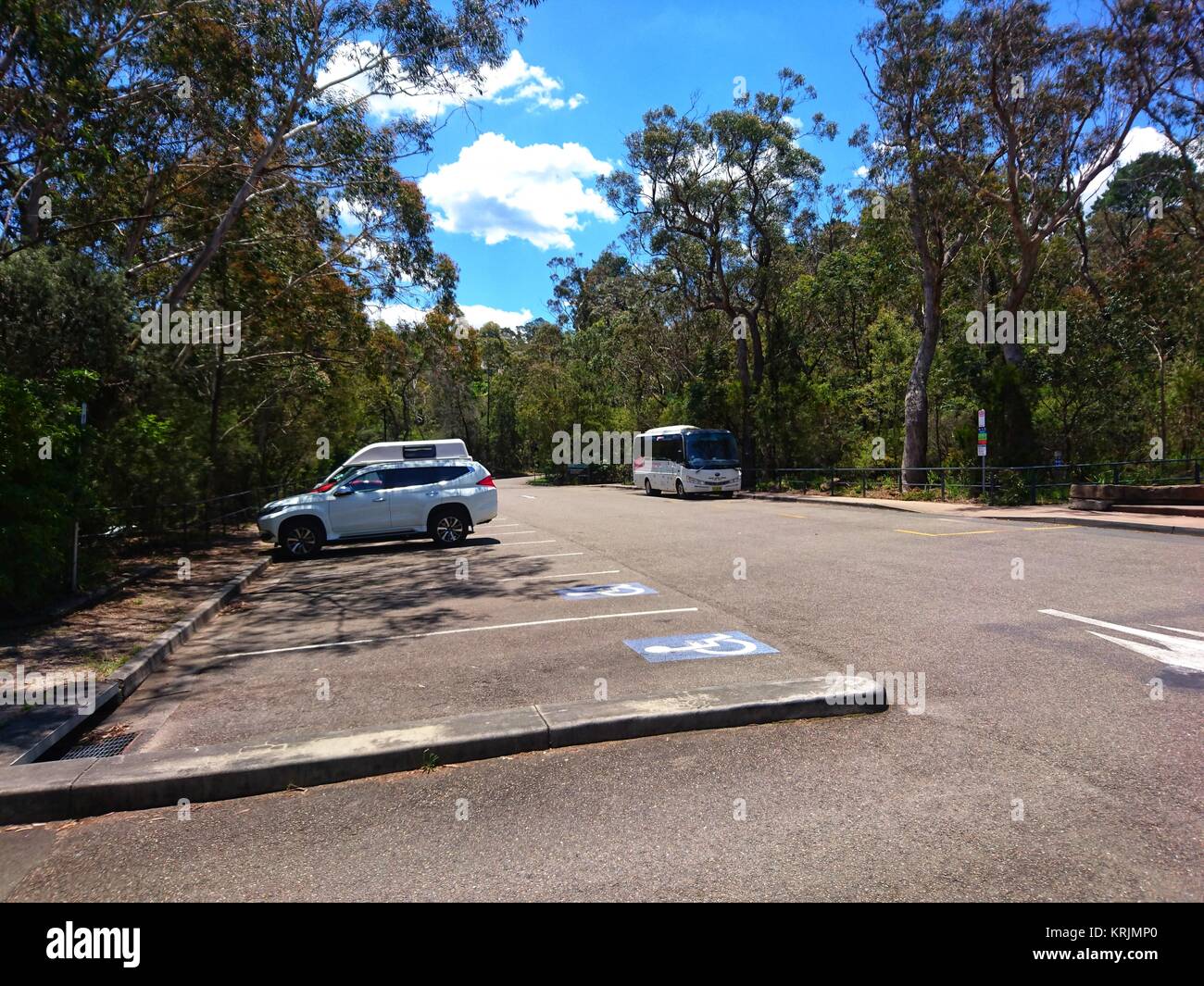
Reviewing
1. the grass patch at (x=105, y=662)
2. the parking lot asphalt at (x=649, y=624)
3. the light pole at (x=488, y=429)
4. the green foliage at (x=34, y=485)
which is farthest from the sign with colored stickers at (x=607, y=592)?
the light pole at (x=488, y=429)

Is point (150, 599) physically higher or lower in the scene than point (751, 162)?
lower

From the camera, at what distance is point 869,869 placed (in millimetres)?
3396

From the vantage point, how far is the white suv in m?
15.6

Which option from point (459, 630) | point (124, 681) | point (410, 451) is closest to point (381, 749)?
point (124, 681)

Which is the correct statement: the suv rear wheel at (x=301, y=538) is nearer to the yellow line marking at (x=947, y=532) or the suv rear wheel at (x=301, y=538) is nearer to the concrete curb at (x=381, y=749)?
the concrete curb at (x=381, y=749)

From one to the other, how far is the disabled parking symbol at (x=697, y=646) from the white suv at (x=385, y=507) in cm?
957

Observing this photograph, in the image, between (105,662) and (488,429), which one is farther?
(488,429)

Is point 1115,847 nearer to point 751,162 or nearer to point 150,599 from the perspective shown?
point 150,599

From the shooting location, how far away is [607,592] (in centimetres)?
1051

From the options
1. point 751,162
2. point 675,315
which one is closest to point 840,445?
point 751,162

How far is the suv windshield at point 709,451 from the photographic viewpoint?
32.0m

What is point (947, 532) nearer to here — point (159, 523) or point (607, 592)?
point (607, 592)

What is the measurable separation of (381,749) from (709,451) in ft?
92.8
